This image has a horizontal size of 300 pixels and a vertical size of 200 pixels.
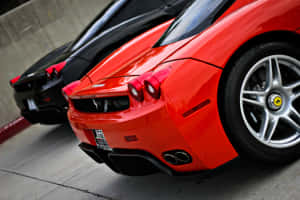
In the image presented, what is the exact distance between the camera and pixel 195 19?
3.23 m

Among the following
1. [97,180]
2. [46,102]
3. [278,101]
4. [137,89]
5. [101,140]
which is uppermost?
[137,89]

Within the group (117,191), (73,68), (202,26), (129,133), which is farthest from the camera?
(73,68)

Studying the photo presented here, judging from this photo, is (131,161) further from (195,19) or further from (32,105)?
(32,105)

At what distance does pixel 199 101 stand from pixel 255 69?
1.80 ft

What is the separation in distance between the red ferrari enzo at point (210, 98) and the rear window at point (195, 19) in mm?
12

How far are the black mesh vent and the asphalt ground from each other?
82 centimetres

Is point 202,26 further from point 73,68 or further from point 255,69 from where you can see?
point 73,68

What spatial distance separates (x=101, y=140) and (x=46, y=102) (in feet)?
8.35

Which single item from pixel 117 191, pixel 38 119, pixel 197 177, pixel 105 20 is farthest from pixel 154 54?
pixel 38 119

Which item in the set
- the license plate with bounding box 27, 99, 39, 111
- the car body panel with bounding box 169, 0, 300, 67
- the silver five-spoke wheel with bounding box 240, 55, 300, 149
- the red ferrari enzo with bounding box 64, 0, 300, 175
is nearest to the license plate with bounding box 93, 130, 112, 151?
the red ferrari enzo with bounding box 64, 0, 300, 175

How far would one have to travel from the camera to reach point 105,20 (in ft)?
18.8

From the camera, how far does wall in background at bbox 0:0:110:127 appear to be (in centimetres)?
809

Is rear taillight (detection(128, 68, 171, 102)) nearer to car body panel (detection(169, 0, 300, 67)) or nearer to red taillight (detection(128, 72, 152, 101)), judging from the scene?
red taillight (detection(128, 72, 152, 101))

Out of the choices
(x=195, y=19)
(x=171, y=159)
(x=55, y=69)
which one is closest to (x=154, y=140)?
(x=171, y=159)
